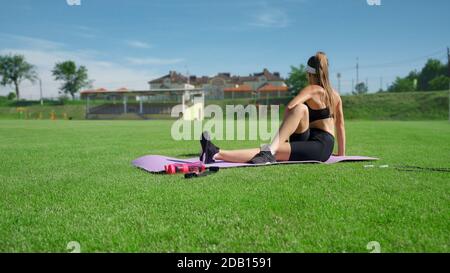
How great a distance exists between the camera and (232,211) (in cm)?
315

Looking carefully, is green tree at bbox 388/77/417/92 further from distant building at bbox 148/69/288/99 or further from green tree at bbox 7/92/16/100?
green tree at bbox 7/92/16/100

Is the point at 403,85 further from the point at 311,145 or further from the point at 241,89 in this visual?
the point at 311,145

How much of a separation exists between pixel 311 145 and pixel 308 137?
0.14 m

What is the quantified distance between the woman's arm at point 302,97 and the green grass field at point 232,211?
3.06 feet

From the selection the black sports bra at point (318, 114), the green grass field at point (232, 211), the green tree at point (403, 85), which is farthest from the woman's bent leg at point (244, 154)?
the green tree at point (403, 85)

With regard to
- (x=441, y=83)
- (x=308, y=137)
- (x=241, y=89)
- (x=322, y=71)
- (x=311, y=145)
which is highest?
(x=241, y=89)

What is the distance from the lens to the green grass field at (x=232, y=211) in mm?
2449

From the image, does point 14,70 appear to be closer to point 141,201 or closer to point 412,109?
point 412,109

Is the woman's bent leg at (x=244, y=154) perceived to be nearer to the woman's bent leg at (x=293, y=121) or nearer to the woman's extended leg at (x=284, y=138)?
the woman's extended leg at (x=284, y=138)

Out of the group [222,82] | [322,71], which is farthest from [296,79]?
[322,71]
